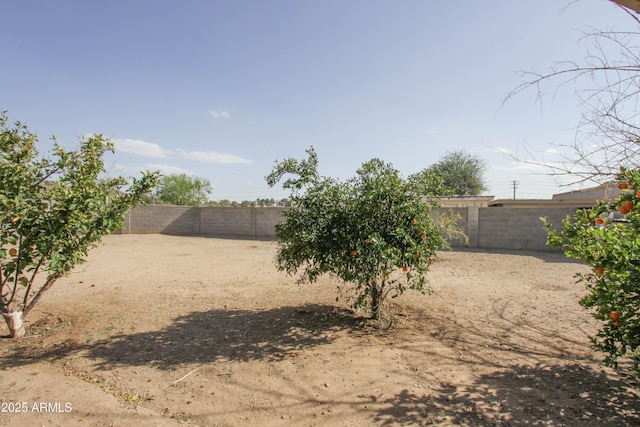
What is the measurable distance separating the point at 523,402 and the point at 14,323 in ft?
17.2

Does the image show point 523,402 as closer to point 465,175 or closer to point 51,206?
point 51,206

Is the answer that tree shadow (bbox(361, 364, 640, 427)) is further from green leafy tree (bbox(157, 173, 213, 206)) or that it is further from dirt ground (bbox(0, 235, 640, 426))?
green leafy tree (bbox(157, 173, 213, 206))

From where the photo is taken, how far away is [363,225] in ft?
12.7

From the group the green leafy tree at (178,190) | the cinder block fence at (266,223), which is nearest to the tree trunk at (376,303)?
the cinder block fence at (266,223)

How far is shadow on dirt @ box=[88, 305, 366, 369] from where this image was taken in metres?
A: 3.52

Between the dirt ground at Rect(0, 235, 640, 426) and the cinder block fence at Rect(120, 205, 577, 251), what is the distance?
6.87 meters

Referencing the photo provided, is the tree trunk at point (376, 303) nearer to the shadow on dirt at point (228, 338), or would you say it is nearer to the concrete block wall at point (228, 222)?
the shadow on dirt at point (228, 338)

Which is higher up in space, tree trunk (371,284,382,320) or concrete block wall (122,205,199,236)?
concrete block wall (122,205,199,236)

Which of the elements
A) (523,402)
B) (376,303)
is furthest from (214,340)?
(523,402)

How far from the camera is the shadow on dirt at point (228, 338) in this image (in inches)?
139

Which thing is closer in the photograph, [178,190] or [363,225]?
[363,225]

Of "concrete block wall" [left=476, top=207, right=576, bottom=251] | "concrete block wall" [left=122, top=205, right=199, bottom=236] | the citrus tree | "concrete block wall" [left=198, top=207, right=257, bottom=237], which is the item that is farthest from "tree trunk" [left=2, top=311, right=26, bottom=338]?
"concrete block wall" [left=122, top=205, right=199, bottom=236]

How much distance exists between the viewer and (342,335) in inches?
161

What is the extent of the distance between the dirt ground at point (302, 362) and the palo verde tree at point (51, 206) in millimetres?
922
